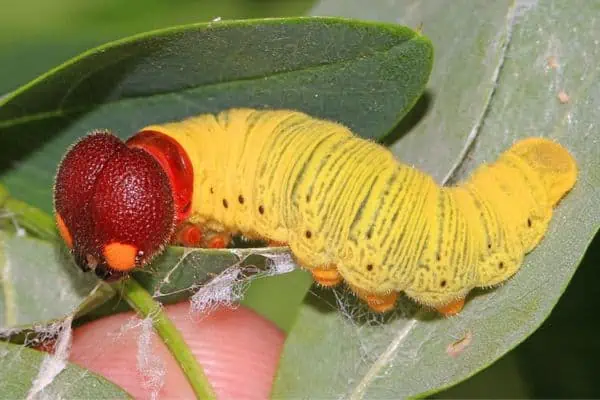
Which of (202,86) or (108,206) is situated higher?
(202,86)

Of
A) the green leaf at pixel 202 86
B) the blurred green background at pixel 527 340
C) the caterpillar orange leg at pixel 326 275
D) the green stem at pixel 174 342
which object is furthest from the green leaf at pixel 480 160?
the blurred green background at pixel 527 340

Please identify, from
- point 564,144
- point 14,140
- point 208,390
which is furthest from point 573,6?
point 14,140

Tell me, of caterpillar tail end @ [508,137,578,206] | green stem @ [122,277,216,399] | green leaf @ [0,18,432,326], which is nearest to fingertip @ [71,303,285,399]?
green leaf @ [0,18,432,326]

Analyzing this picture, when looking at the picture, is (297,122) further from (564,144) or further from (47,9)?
(47,9)

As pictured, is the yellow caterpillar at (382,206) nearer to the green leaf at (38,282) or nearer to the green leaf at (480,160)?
the green leaf at (480,160)

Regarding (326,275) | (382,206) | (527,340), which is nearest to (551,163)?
(382,206)

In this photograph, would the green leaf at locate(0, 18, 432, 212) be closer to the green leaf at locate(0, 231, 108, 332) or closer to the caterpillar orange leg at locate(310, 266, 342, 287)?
the green leaf at locate(0, 231, 108, 332)

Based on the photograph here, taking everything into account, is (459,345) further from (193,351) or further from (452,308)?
(193,351)
